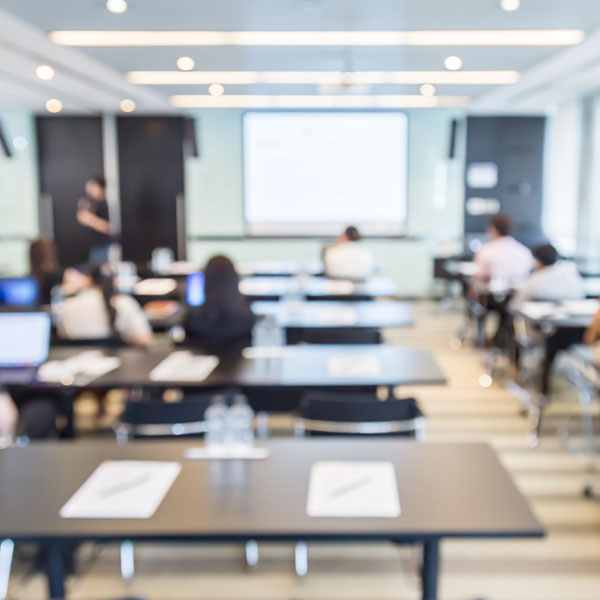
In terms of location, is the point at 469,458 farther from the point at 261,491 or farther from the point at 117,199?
the point at 117,199

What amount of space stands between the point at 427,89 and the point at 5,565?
23.7 feet

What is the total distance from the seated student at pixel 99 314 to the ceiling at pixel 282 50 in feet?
5.93

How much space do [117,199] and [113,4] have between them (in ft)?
23.1

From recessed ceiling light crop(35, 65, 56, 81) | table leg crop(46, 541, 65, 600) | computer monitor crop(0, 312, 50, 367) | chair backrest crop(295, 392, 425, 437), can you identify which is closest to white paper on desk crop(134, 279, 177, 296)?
recessed ceiling light crop(35, 65, 56, 81)

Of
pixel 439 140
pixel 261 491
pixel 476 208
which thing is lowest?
pixel 261 491

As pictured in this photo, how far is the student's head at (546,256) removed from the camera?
18.9 ft

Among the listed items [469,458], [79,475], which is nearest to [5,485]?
[79,475]

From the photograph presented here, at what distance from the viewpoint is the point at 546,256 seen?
18.9 feet

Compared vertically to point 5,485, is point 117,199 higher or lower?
higher

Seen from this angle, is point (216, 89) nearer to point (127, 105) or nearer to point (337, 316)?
point (127, 105)

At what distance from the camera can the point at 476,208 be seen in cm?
1144

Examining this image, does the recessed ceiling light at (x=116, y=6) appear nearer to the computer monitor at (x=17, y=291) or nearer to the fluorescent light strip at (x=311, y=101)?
the computer monitor at (x=17, y=291)

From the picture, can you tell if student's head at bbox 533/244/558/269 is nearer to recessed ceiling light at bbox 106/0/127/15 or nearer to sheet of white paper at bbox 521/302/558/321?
sheet of white paper at bbox 521/302/558/321

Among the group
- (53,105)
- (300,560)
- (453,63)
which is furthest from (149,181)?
(300,560)
